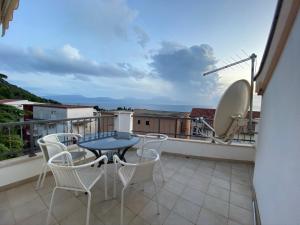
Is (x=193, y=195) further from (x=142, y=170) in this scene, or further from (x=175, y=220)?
(x=142, y=170)

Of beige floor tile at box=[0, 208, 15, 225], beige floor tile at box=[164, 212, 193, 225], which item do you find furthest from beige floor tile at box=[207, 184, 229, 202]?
beige floor tile at box=[0, 208, 15, 225]

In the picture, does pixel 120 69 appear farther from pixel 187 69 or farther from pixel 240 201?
pixel 240 201

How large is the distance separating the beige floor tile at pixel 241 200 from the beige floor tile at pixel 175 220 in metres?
0.87

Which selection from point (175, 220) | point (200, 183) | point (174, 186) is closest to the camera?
point (175, 220)

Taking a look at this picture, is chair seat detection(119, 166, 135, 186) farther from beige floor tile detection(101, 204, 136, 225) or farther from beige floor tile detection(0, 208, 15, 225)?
beige floor tile detection(0, 208, 15, 225)

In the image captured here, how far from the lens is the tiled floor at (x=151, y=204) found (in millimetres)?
1915

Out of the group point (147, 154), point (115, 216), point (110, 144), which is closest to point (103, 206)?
point (115, 216)

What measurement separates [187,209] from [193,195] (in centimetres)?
38

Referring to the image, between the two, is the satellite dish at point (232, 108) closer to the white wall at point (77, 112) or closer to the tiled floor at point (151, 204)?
the tiled floor at point (151, 204)

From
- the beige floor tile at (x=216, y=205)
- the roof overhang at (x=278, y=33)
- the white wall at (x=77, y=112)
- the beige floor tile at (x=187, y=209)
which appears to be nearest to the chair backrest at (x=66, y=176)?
the beige floor tile at (x=187, y=209)

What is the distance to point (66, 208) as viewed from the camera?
207 centimetres

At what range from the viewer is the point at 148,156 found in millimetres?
2859

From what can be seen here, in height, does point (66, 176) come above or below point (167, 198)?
above

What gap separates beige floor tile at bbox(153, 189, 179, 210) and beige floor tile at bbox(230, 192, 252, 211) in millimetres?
832
